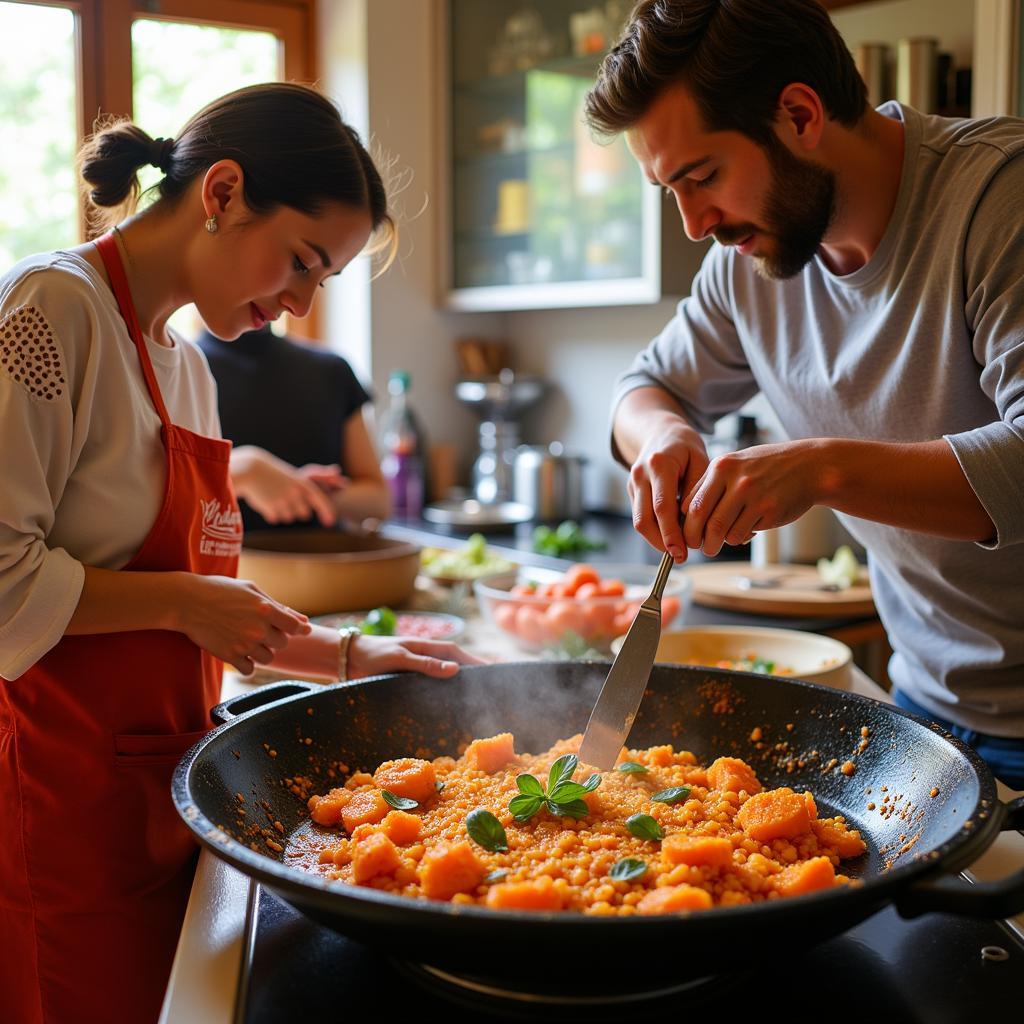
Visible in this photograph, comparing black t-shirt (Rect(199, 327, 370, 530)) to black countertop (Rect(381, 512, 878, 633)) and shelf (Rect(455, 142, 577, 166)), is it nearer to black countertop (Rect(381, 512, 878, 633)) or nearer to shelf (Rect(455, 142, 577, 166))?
black countertop (Rect(381, 512, 878, 633))

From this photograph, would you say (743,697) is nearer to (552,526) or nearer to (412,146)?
(552,526)

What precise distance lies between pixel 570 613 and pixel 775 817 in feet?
2.87

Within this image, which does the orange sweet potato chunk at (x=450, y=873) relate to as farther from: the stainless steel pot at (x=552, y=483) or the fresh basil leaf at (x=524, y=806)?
the stainless steel pot at (x=552, y=483)

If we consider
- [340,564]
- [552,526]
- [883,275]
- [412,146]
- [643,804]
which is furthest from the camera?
[412,146]

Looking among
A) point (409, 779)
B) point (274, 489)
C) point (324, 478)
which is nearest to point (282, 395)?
point (324, 478)

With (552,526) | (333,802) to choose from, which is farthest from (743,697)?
(552,526)

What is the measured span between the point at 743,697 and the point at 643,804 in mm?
253

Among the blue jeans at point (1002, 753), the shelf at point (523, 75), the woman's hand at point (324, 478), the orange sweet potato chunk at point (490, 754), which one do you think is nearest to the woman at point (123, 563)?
the orange sweet potato chunk at point (490, 754)

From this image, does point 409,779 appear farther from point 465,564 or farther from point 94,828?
point 465,564

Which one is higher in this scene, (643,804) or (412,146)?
(412,146)

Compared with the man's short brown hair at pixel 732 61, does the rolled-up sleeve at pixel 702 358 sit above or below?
below

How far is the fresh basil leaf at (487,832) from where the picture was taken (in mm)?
941

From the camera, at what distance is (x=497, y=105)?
12.2ft

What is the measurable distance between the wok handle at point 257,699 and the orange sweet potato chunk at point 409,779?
0.13m
